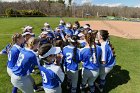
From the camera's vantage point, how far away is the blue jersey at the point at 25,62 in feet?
22.4

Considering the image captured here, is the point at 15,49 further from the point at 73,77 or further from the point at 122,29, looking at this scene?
the point at 122,29

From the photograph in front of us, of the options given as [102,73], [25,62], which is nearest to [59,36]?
[102,73]

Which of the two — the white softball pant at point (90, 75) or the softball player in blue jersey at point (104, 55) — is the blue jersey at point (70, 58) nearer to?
the white softball pant at point (90, 75)

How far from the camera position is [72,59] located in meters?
8.56

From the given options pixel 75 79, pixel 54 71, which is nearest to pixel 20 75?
pixel 54 71

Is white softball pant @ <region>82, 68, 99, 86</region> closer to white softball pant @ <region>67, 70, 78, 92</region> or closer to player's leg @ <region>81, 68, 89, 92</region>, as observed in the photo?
player's leg @ <region>81, 68, 89, 92</region>

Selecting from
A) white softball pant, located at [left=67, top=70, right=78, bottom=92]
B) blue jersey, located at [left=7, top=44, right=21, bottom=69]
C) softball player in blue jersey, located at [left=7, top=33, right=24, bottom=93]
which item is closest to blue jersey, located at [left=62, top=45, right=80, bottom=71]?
white softball pant, located at [left=67, top=70, right=78, bottom=92]

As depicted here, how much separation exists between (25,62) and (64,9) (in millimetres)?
66552

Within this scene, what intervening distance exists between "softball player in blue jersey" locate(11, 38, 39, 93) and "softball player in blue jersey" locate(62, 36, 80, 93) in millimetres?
1729

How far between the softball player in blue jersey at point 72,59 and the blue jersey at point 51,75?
2.13 m

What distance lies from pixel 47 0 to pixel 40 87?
231ft

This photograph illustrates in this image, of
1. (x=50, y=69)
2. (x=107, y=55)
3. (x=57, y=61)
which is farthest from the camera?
(x=107, y=55)

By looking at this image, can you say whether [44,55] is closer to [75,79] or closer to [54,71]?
[54,71]

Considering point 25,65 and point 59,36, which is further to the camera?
point 59,36
